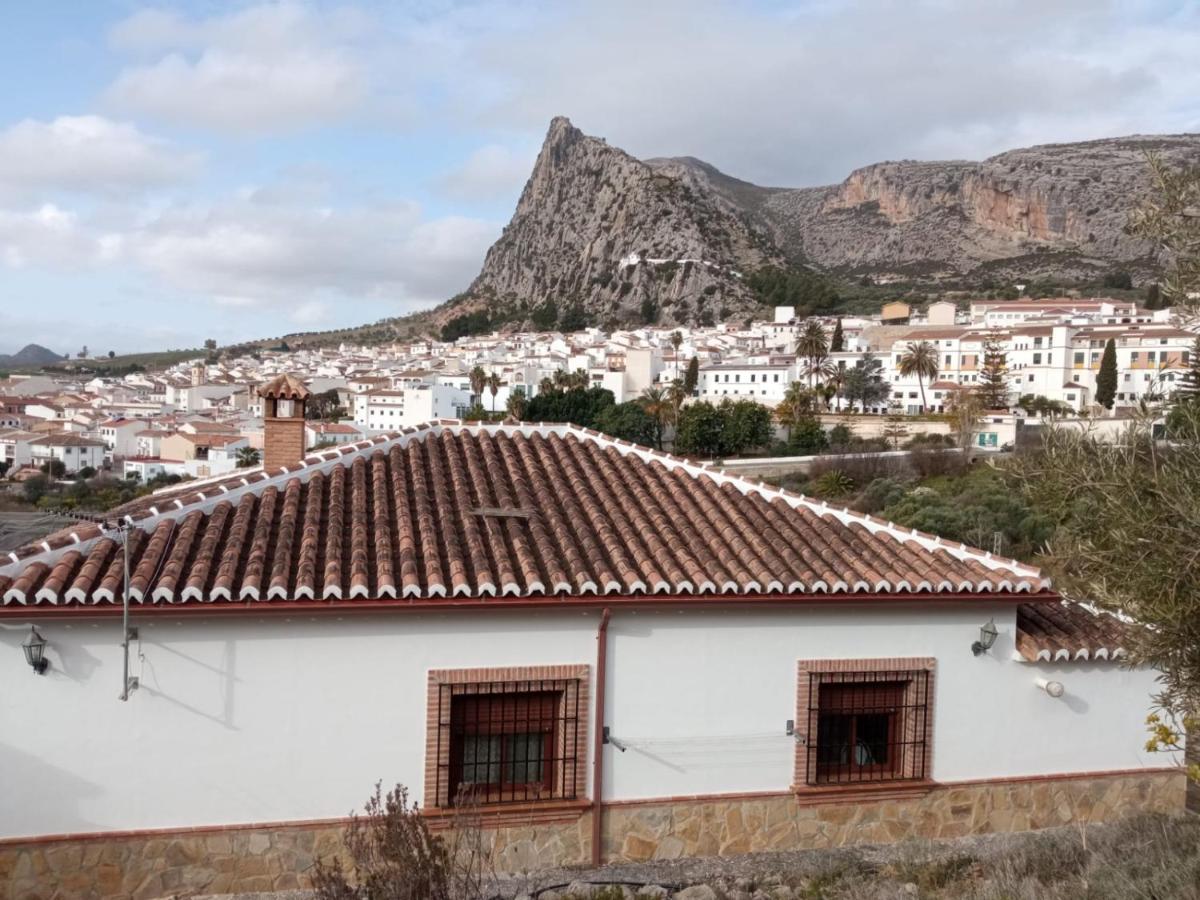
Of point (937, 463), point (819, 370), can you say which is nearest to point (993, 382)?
point (819, 370)

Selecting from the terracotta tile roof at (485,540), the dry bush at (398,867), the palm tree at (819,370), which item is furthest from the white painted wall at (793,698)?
the palm tree at (819,370)

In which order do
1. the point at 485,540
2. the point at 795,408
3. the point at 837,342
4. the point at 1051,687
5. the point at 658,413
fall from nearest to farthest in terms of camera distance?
the point at 485,540, the point at 1051,687, the point at 795,408, the point at 658,413, the point at 837,342

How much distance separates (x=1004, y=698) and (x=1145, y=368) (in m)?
70.1

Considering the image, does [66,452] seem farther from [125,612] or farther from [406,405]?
[125,612]

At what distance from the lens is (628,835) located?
789cm

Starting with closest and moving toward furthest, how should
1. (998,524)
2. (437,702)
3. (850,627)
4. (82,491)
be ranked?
(437,702), (850,627), (998,524), (82,491)

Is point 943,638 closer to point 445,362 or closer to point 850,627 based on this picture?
point 850,627

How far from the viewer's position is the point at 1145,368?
6769 cm

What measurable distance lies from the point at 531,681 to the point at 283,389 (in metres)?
4.76

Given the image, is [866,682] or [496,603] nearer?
[496,603]

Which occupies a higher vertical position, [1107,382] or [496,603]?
[1107,382]

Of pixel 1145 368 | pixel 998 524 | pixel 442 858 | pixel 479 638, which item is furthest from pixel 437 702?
pixel 1145 368

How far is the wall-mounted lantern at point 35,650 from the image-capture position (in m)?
6.56

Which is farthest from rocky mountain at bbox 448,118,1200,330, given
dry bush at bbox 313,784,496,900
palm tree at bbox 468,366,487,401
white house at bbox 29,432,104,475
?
dry bush at bbox 313,784,496,900
